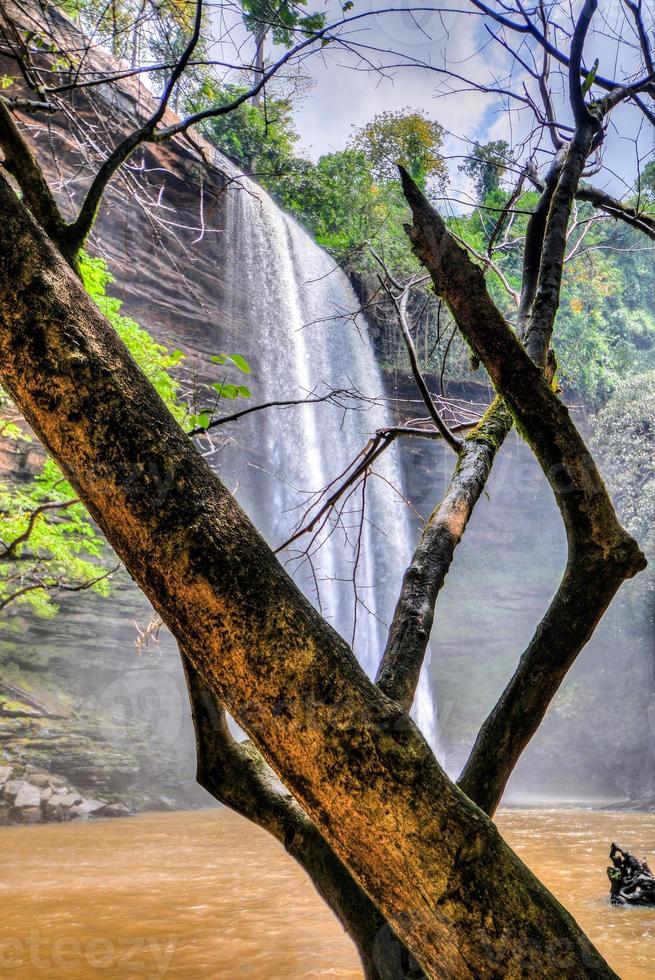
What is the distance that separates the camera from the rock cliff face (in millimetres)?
12156

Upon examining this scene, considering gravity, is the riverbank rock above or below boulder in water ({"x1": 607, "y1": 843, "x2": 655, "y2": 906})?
below

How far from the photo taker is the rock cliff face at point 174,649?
12.2 m

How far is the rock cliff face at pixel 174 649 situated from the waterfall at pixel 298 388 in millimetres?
330

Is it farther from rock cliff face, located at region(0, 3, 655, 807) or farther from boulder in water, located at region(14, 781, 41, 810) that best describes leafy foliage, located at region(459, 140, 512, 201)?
boulder in water, located at region(14, 781, 41, 810)

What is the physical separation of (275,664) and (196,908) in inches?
192

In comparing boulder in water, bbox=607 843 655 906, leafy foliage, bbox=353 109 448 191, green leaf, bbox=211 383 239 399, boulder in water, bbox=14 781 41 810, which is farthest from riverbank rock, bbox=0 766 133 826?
leafy foliage, bbox=353 109 448 191

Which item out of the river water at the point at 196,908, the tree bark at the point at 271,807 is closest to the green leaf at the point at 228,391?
the tree bark at the point at 271,807

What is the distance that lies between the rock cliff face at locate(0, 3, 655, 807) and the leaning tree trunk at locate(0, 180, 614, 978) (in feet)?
28.3

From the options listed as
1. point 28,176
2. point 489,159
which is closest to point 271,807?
point 28,176

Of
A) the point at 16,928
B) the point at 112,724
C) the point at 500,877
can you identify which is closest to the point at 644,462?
the point at 112,724

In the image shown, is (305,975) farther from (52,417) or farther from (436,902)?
(52,417)

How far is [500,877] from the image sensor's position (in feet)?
3.26

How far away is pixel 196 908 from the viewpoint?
4.87 m

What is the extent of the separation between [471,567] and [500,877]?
1907 cm
